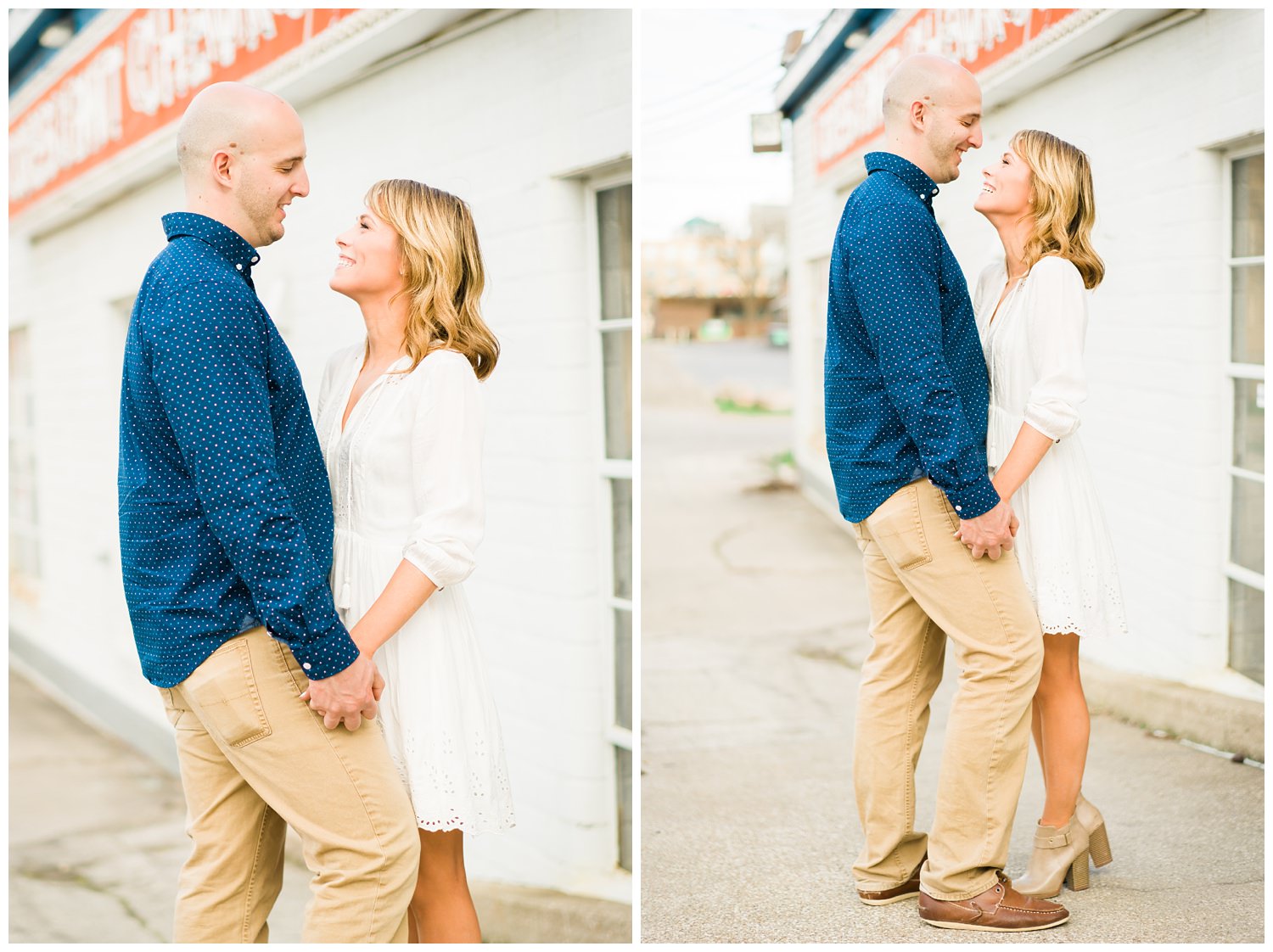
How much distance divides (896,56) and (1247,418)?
9.88ft

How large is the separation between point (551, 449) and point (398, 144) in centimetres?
108

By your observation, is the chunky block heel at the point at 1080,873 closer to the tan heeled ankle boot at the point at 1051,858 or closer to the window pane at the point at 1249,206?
the tan heeled ankle boot at the point at 1051,858

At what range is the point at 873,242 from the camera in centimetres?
242

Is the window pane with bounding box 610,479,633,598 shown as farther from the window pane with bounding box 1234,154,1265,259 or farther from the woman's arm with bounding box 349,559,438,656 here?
the window pane with bounding box 1234,154,1265,259

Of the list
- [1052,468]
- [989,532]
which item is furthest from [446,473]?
[1052,468]

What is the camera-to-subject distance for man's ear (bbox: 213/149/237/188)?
1.99 meters

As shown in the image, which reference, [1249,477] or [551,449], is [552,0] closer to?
[551,449]

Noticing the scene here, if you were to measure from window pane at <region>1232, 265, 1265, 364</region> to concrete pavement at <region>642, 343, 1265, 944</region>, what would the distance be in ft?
4.29

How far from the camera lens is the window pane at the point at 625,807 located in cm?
353

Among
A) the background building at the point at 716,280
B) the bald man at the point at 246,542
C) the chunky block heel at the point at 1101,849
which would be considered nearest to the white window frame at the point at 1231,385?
the chunky block heel at the point at 1101,849

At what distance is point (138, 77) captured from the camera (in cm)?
469

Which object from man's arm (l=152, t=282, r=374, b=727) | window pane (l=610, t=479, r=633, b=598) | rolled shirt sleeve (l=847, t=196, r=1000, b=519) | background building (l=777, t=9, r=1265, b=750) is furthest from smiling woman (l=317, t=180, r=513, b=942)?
background building (l=777, t=9, r=1265, b=750)

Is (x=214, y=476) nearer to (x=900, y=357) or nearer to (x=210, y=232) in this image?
(x=210, y=232)

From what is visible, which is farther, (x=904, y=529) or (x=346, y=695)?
(x=904, y=529)
